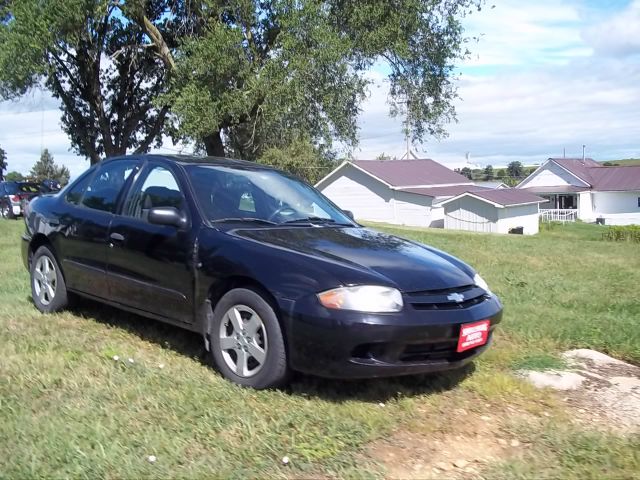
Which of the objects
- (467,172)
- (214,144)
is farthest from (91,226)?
(467,172)

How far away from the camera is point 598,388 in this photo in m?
4.37

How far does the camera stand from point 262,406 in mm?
3787

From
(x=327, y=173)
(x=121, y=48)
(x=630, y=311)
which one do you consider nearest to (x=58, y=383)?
(x=630, y=311)

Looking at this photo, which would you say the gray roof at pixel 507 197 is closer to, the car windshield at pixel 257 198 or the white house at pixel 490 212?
the white house at pixel 490 212

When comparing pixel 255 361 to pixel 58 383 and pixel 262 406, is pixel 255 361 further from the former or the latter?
pixel 58 383

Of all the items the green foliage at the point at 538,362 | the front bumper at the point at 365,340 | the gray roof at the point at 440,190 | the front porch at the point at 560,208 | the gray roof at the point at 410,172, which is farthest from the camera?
the front porch at the point at 560,208

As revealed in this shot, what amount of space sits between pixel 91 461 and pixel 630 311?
5.51 meters

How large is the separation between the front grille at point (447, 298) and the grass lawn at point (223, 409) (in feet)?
1.90

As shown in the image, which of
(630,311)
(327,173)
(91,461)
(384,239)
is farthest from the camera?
(327,173)

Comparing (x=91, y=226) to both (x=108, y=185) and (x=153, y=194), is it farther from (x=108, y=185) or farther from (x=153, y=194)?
(x=153, y=194)

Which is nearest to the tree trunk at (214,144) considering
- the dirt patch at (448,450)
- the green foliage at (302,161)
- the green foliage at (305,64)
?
the green foliage at (305,64)

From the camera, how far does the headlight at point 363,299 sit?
147 inches

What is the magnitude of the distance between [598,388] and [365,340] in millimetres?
1795

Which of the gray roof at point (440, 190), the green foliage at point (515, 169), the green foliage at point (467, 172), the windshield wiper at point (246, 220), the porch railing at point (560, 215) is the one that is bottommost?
the porch railing at point (560, 215)
